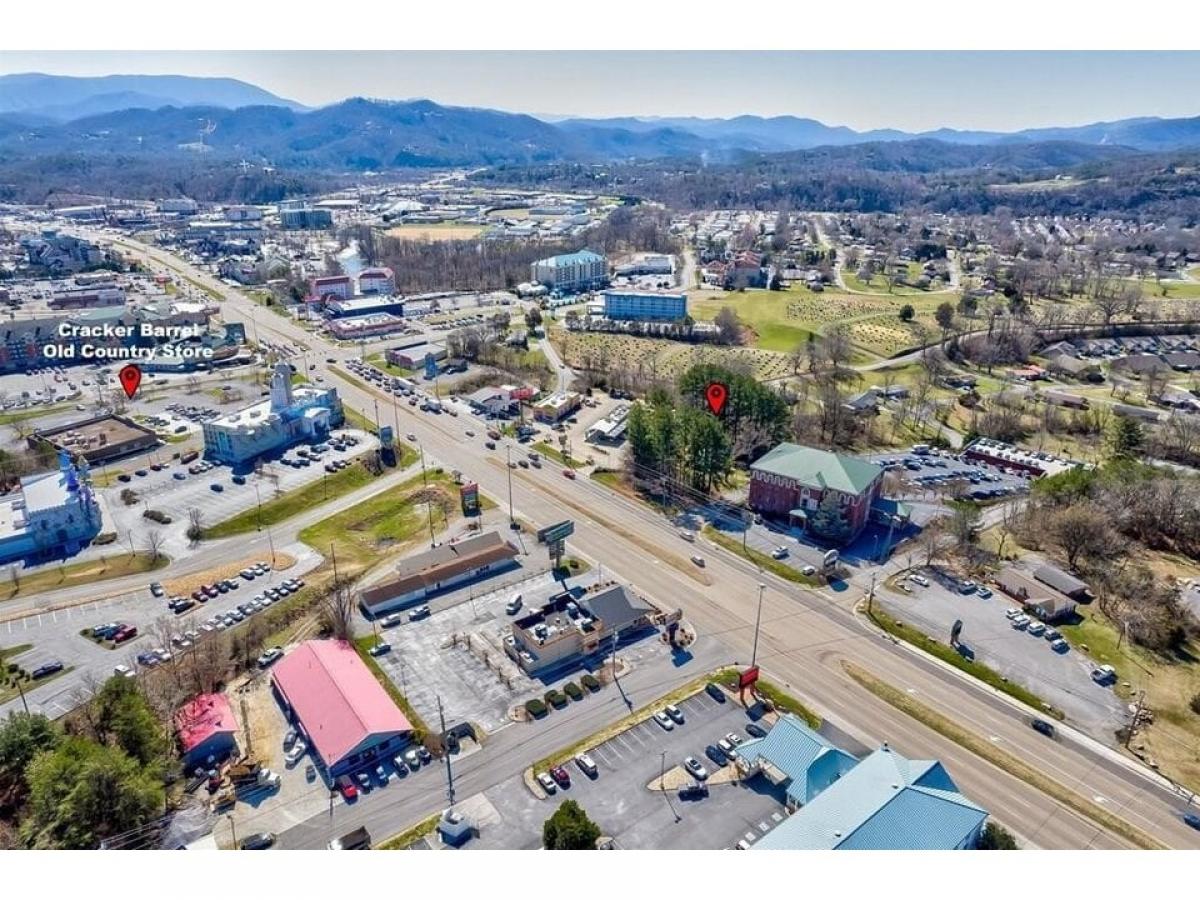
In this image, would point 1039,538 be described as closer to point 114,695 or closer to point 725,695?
point 725,695

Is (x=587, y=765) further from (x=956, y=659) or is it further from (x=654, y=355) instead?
(x=654, y=355)

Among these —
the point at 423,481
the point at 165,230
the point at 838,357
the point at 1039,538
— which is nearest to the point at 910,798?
the point at 1039,538

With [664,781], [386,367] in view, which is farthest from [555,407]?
[664,781]

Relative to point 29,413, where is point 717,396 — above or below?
above

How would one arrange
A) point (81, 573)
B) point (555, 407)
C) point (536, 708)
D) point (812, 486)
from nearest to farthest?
point (536, 708), point (81, 573), point (812, 486), point (555, 407)

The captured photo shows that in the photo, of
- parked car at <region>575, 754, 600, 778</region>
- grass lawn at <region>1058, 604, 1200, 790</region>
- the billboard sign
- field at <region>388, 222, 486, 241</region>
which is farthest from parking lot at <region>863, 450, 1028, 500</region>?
field at <region>388, 222, 486, 241</region>

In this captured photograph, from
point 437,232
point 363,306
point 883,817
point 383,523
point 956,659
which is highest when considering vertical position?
point 437,232
